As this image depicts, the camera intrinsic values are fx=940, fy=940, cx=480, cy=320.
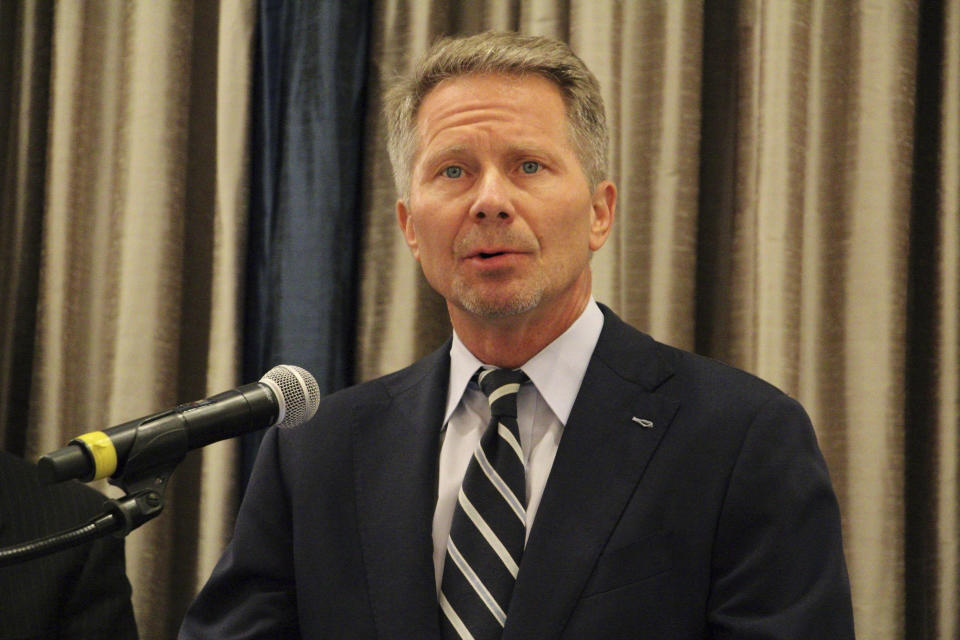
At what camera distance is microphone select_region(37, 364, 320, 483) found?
0.83 meters

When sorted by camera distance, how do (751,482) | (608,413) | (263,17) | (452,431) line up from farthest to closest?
(263,17)
(452,431)
(608,413)
(751,482)

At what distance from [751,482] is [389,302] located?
41.2 inches

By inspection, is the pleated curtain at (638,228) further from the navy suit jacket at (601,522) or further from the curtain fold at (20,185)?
the navy suit jacket at (601,522)

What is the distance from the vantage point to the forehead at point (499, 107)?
140cm

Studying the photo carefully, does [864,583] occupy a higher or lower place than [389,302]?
lower

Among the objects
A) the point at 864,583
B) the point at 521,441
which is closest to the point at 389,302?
the point at 521,441

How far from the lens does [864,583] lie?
1.77m

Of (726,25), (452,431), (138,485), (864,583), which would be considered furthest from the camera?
(726,25)

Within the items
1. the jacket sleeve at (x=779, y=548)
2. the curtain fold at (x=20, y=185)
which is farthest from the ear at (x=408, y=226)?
the curtain fold at (x=20, y=185)

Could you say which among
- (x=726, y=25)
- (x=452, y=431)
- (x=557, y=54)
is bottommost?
(x=452, y=431)

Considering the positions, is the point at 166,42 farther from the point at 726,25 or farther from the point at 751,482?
the point at 751,482

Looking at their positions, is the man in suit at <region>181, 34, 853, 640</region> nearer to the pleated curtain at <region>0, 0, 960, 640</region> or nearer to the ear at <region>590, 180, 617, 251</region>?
the ear at <region>590, 180, 617, 251</region>

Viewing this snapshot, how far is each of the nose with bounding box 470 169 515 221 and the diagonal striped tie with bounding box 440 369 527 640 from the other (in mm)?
264

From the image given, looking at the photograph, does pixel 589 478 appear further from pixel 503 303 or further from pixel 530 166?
pixel 530 166
